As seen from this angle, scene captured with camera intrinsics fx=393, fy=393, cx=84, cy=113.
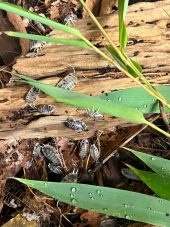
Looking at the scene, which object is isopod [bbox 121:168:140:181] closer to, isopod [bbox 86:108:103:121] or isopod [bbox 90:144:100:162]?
isopod [bbox 90:144:100:162]

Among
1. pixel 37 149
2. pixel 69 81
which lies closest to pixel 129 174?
pixel 37 149

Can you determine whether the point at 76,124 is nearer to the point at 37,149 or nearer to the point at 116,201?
the point at 37,149

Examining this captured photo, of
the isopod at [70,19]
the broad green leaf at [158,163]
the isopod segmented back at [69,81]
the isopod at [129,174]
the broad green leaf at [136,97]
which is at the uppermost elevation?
the isopod at [70,19]

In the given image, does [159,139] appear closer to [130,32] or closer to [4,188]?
[130,32]

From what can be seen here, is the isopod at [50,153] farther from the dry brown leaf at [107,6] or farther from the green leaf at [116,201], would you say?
Result: the dry brown leaf at [107,6]

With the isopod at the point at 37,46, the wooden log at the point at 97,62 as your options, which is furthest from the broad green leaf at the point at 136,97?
the isopod at the point at 37,46

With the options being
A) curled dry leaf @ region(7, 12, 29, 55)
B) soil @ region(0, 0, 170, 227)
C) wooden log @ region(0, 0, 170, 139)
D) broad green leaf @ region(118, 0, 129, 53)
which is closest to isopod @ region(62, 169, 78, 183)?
soil @ region(0, 0, 170, 227)

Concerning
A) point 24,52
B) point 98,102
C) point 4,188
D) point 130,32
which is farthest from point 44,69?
point 4,188
